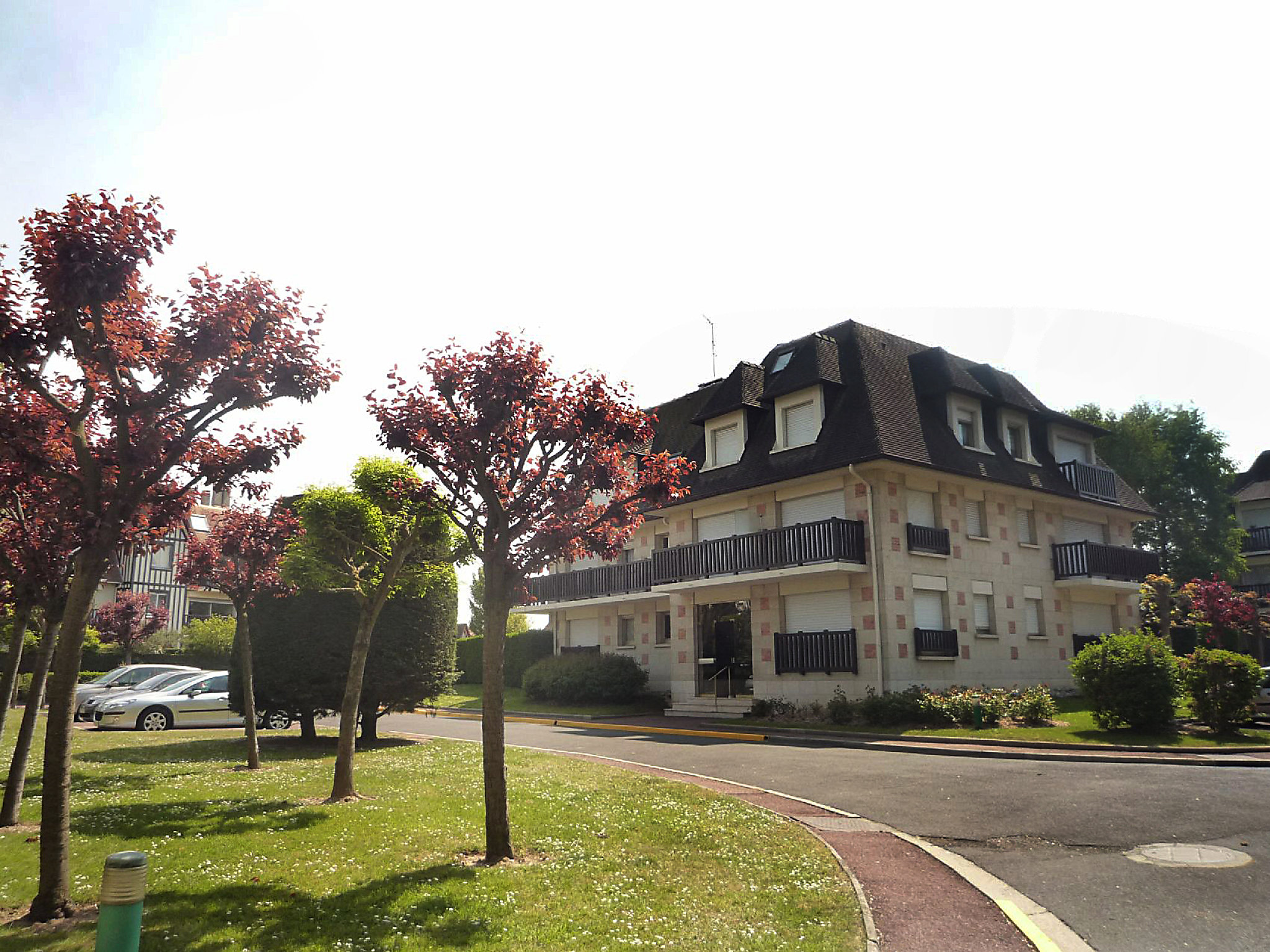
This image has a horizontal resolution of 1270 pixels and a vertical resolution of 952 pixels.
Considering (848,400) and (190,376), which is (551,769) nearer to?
(190,376)

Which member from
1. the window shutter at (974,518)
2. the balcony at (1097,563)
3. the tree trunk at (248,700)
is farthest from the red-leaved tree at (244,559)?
the balcony at (1097,563)

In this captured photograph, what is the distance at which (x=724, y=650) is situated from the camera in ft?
84.3

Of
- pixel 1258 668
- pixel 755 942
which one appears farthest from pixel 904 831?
pixel 1258 668

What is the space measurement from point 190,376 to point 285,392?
0.75 meters

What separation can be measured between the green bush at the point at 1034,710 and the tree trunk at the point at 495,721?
45.5 feet

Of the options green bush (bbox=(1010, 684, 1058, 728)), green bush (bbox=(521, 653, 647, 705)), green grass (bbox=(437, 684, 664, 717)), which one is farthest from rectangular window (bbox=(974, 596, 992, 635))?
green bush (bbox=(521, 653, 647, 705))

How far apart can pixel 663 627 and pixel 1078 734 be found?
595 inches

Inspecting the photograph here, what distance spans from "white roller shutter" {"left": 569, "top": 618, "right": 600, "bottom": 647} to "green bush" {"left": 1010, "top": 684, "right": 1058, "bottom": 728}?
54.5ft

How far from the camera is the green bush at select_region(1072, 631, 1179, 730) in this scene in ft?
51.7

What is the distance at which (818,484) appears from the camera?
2291 cm

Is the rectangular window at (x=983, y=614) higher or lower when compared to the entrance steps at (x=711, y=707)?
higher

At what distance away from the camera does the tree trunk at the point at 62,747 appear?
5.46 meters

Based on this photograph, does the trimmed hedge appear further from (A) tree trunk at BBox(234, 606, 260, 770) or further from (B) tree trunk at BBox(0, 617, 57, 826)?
(B) tree trunk at BBox(0, 617, 57, 826)

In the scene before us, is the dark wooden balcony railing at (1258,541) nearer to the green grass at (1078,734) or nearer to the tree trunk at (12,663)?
the green grass at (1078,734)
